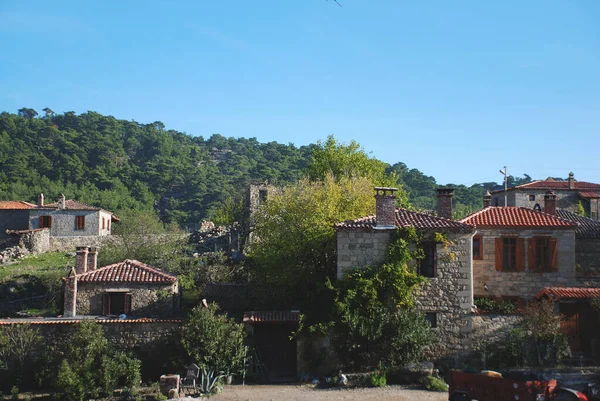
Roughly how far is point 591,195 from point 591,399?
140ft

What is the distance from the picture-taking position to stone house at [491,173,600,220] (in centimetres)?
5406

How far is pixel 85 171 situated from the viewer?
8738cm

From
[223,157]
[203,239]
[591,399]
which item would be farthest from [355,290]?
[223,157]

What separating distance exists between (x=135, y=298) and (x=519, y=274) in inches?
644

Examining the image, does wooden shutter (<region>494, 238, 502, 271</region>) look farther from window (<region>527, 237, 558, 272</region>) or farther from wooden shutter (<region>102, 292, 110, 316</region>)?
wooden shutter (<region>102, 292, 110, 316</region>)

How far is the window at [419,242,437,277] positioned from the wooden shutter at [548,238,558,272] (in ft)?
→ 21.8

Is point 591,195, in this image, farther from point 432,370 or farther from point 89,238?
point 89,238

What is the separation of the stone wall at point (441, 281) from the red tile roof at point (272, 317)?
2.35 metres

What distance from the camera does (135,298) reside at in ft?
81.5

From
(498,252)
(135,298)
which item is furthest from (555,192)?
(135,298)

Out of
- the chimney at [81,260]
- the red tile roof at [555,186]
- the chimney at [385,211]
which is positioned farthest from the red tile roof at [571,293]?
the red tile roof at [555,186]

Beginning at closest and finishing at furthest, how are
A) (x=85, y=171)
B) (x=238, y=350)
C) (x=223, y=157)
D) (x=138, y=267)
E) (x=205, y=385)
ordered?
(x=205, y=385) → (x=238, y=350) → (x=138, y=267) → (x=85, y=171) → (x=223, y=157)

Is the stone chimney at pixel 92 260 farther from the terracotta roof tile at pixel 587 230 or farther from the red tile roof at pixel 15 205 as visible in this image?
the red tile roof at pixel 15 205

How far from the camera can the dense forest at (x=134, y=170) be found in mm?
79438
